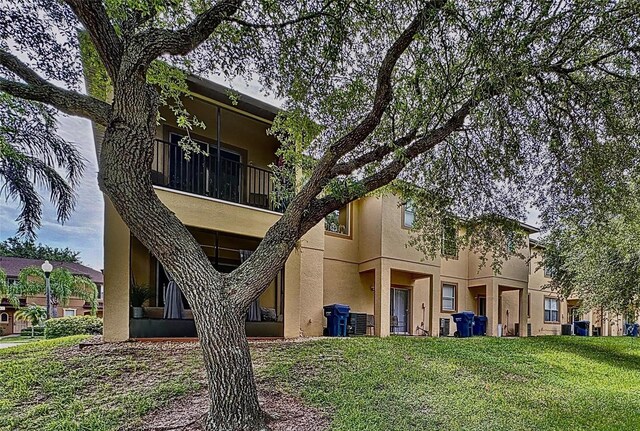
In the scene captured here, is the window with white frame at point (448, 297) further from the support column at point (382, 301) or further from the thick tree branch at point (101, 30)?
the thick tree branch at point (101, 30)

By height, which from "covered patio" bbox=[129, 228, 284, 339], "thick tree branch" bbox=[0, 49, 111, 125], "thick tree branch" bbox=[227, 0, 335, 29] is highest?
"thick tree branch" bbox=[227, 0, 335, 29]

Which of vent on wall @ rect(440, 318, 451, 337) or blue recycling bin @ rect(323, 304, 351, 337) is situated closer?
blue recycling bin @ rect(323, 304, 351, 337)

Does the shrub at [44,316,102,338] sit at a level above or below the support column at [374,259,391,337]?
below

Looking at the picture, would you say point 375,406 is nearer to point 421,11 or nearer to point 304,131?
point 304,131

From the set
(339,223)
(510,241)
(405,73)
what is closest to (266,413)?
(405,73)

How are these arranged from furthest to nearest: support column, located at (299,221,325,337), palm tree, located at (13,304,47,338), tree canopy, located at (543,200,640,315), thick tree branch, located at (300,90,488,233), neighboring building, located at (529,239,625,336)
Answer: palm tree, located at (13,304,47,338), neighboring building, located at (529,239,625,336), support column, located at (299,221,325,337), tree canopy, located at (543,200,640,315), thick tree branch, located at (300,90,488,233)

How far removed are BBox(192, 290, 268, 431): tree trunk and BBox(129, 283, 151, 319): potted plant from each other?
506 centimetres

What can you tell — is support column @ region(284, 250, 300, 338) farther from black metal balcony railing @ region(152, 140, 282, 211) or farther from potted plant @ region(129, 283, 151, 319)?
potted plant @ region(129, 283, 151, 319)

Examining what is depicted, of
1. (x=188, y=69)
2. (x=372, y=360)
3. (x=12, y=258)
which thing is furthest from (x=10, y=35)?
(x=12, y=258)

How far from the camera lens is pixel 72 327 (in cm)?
1409

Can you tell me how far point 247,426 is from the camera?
196 inches

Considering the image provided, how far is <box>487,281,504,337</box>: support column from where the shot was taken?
17625 mm

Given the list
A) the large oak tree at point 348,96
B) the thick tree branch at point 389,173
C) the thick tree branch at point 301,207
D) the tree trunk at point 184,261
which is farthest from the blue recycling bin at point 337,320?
the tree trunk at point 184,261

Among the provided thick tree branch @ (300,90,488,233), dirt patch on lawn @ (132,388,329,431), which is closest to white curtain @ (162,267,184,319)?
dirt patch on lawn @ (132,388,329,431)
